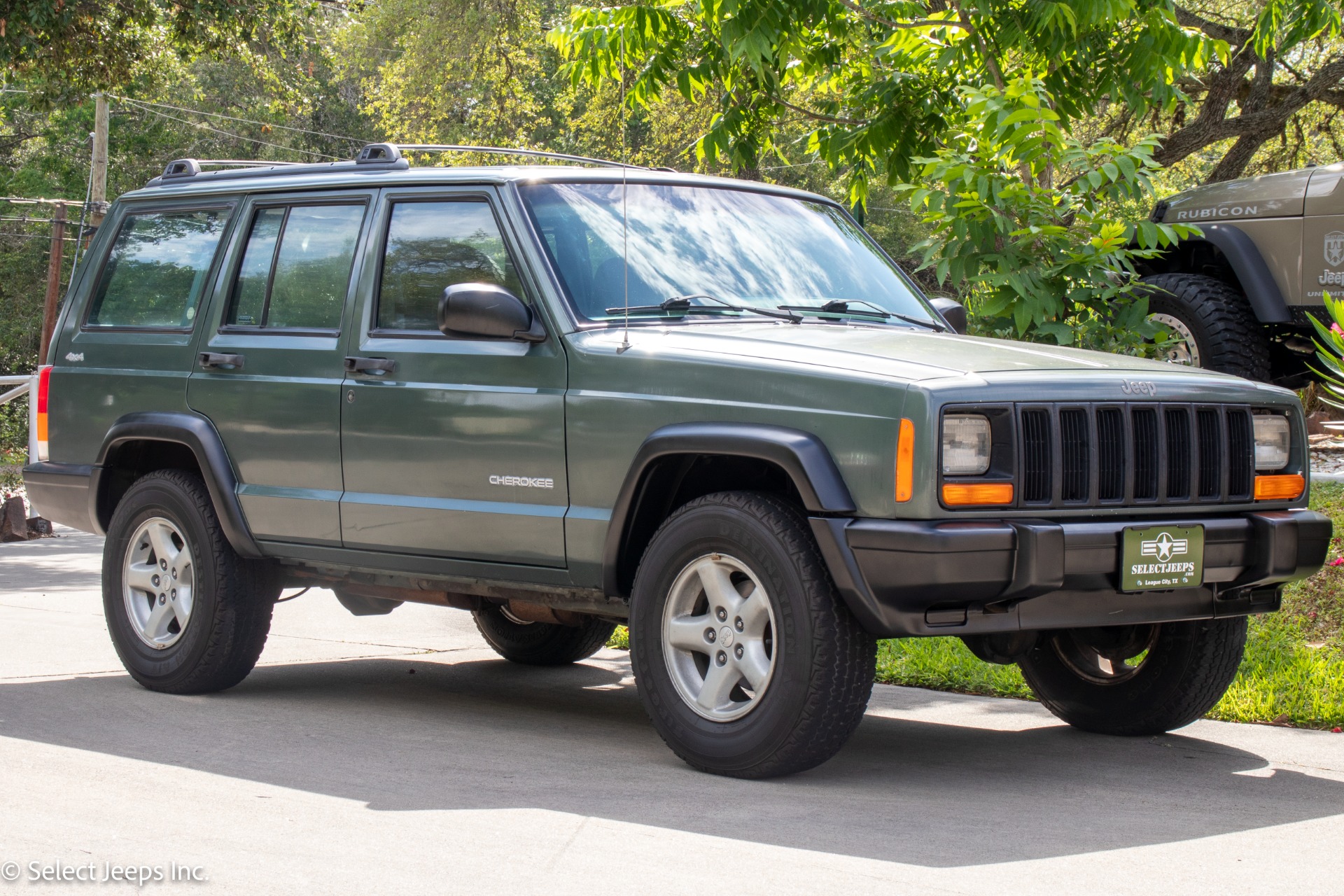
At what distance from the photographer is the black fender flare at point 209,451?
666 cm

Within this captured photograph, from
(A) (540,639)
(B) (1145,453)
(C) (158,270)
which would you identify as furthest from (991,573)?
(C) (158,270)

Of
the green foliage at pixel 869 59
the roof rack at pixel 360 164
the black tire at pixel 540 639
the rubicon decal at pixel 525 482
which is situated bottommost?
the black tire at pixel 540 639

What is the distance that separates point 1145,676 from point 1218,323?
17.1ft

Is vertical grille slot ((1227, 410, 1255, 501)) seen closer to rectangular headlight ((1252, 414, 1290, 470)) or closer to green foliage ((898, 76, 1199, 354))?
rectangular headlight ((1252, 414, 1290, 470))

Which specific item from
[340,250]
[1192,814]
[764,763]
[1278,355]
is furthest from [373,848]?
[1278,355]

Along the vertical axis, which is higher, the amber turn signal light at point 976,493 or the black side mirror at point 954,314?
the black side mirror at point 954,314

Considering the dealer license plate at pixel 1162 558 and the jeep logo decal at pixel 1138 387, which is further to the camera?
the jeep logo decal at pixel 1138 387

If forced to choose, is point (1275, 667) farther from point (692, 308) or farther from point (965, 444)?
point (692, 308)

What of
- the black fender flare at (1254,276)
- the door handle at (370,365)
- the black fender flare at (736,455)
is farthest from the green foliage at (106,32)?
the black fender flare at (736,455)

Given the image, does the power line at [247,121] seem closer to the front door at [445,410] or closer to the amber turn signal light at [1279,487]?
the front door at [445,410]

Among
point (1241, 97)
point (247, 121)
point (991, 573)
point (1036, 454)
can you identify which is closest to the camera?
point (991, 573)

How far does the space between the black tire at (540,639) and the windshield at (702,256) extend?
2329 mm

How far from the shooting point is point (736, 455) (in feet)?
16.6

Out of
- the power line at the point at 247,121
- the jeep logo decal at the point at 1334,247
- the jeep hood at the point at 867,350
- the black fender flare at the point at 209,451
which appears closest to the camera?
the jeep hood at the point at 867,350
